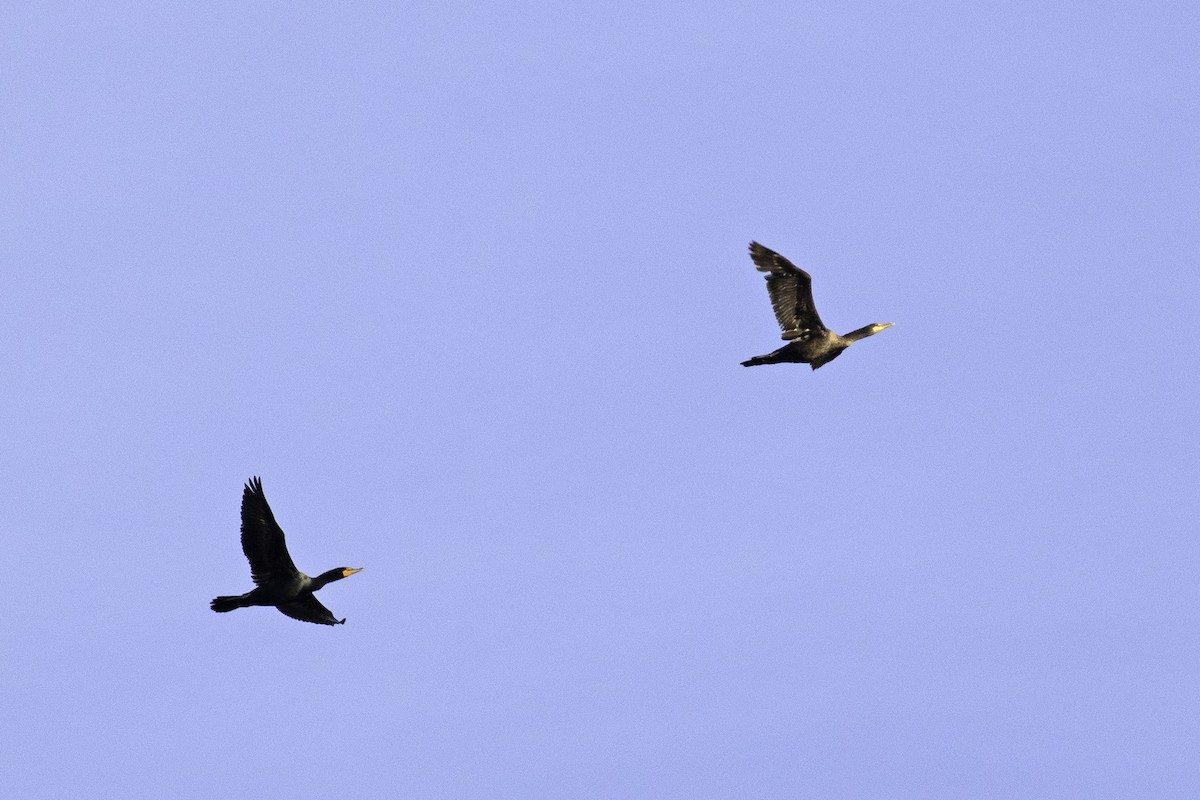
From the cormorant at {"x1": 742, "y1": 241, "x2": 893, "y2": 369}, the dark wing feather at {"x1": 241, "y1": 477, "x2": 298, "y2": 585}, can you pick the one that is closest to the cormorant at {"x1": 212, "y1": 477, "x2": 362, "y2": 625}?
the dark wing feather at {"x1": 241, "y1": 477, "x2": 298, "y2": 585}

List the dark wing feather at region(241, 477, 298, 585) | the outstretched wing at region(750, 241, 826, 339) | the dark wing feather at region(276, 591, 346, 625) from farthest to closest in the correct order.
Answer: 1. the outstretched wing at region(750, 241, 826, 339)
2. the dark wing feather at region(276, 591, 346, 625)
3. the dark wing feather at region(241, 477, 298, 585)

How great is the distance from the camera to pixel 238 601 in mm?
38438

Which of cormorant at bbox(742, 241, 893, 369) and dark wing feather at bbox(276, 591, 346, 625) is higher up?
cormorant at bbox(742, 241, 893, 369)

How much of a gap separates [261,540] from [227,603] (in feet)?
5.25

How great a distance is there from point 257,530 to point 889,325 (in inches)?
670

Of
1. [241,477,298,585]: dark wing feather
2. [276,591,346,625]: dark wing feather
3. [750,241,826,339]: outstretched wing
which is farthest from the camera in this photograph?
[750,241,826,339]: outstretched wing

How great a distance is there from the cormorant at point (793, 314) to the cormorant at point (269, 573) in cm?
1188

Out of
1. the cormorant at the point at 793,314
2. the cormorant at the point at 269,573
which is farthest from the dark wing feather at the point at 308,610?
the cormorant at the point at 793,314

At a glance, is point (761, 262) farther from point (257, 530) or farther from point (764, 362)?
point (257, 530)

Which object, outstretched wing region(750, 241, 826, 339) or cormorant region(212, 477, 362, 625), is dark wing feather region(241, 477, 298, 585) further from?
outstretched wing region(750, 241, 826, 339)

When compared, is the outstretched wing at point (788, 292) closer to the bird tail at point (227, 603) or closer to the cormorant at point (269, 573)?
the cormorant at point (269, 573)

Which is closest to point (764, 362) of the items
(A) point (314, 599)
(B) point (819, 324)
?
(B) point (819, 324)

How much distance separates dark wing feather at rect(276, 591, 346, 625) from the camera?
39750 mm

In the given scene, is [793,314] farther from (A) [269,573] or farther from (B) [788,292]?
(A) [269,573]
